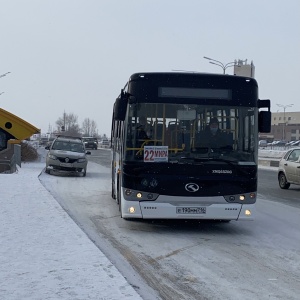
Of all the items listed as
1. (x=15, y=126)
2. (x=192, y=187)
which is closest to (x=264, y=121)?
(x=192, y=187)

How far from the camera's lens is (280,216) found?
42.6ft

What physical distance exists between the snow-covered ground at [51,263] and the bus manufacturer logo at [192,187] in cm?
209

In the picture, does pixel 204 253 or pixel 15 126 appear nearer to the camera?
pixel 204 253

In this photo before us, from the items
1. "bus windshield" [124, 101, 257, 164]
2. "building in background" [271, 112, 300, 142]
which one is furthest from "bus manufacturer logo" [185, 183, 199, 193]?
"building in background" [271, 112, 300, 142]

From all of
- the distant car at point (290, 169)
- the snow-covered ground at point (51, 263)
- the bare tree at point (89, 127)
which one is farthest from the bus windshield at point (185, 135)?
the bare tree at point (89, 127)

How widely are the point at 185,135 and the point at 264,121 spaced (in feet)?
5.03

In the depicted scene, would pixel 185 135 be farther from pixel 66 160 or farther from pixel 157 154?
pixel 66 160

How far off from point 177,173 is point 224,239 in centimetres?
145

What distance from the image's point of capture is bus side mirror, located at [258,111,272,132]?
1002 cm

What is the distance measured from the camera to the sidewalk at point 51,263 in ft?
18.4

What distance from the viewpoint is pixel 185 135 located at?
975 cm

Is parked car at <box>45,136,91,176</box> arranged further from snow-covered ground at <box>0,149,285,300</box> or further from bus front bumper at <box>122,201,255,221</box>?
bus front bumper at <box>122,201,255,221</box>

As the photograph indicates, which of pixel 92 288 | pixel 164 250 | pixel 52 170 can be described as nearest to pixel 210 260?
pixel 164 250

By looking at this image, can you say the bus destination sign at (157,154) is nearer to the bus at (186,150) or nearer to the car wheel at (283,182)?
the bus at (186,150)
